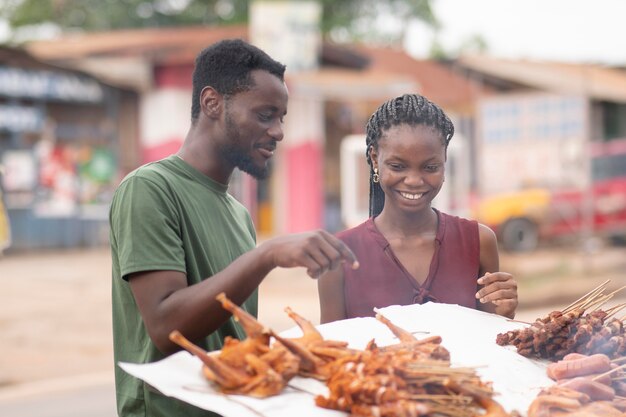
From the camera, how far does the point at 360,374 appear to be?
195 centimetres

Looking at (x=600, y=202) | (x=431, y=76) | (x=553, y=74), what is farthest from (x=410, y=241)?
(x=553, y=74)

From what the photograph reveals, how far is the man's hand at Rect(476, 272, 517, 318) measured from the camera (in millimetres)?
2521

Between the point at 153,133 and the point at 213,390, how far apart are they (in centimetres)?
1658

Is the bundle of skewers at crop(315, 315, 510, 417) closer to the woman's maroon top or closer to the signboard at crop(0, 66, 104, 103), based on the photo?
the woman's maroon top

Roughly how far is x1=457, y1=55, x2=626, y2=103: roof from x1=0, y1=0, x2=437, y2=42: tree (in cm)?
636

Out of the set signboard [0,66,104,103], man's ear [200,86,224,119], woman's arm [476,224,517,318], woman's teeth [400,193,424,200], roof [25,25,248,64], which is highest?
roof [25,25,248,64]

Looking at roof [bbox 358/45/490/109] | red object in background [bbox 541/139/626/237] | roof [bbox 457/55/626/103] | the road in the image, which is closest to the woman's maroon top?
the road

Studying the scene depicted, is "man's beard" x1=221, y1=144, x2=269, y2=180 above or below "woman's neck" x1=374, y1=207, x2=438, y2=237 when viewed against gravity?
above

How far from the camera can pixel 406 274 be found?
270 cm

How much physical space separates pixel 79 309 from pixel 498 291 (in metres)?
10.0

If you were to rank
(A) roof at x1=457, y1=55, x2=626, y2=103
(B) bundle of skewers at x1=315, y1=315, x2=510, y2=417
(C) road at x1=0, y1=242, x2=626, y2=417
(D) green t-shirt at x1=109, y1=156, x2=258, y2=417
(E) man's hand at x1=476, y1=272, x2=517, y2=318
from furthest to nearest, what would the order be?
(A) roof at x1=457, y1=55, x2=626, y2=103, (C) road at x1=0, y1=242, x2=626, y2=417, (E) man's hand at x1=476, y1=272, x2=517, y2=318, (D) green t-shirt at x1=109, y1=156, x2=258, y2=417, (B) bundle of skewers at x1=315, y1=315, x2=510, y2=417

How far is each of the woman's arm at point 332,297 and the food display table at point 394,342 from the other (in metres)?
0.29

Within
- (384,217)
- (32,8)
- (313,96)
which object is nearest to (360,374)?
(384,217)

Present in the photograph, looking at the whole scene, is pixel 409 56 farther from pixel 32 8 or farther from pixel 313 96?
pixel 32 8
